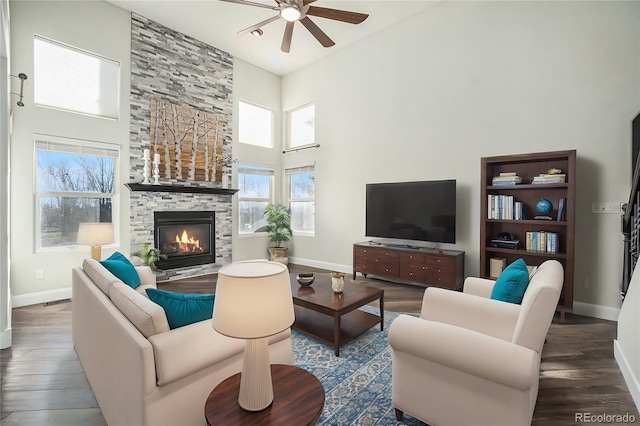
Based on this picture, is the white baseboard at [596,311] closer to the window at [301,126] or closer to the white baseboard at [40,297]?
the window at [301,126]

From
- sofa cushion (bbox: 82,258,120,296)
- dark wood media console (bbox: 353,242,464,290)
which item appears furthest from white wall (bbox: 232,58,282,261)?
sofa cushion (bbox: 82,258,120,296)

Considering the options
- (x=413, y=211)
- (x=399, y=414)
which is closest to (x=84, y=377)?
(x=399, y=414)

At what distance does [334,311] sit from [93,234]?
2662 mm

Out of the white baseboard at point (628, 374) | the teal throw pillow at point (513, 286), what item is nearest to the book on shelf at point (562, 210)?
the white baseboard at point (628, 374)

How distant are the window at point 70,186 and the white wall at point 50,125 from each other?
0.33 ft

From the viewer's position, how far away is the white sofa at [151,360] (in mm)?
1272

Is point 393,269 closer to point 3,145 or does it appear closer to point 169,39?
point 3,145

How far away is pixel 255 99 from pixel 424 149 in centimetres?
359

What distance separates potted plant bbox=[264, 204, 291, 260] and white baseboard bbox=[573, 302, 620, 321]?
15.0 feet

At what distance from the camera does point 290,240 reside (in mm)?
6480

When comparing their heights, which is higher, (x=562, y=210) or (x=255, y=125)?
(x=255, y=125)

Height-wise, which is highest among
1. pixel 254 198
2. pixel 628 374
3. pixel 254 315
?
pixel 254 198

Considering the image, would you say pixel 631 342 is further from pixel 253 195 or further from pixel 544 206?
pixel 253 195

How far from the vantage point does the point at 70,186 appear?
4.05 meters
